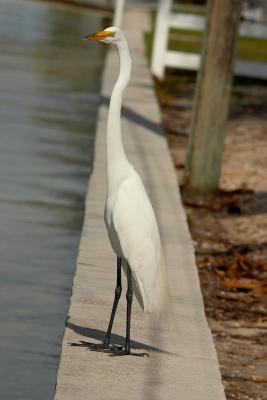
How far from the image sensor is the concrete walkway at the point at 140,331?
6.52 metres

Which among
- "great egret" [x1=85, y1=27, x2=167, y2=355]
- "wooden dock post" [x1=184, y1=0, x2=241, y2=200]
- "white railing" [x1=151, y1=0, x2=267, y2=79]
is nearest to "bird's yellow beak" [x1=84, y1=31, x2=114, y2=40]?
"great egret" [x1=85, y1=27, x2=167, y2=355]

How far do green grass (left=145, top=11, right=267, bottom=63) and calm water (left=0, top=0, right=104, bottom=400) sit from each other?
207cm

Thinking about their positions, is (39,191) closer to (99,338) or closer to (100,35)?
(99,338)

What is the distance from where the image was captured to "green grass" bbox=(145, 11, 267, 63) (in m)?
26.4

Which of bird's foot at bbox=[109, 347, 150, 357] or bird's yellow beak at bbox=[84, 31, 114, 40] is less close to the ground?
bird's yellow beak at bbox=[84, 31, 114, 40]

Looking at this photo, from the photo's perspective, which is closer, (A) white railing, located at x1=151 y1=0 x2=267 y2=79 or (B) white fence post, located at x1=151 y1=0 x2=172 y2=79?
(A) white railing, located at x1=151 y1=0 x2=267 y2=79

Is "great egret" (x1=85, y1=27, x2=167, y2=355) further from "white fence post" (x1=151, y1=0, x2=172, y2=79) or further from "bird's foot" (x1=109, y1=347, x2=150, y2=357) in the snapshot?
"white fence post" (x1=151, y1=0, x2=172, y2=79)

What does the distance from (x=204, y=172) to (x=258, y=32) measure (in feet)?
25.5

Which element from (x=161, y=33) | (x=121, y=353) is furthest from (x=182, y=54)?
(x=121, y=353)

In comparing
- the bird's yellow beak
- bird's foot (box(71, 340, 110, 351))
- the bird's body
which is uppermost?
the bird's yellow beak

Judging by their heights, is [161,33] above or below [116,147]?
below

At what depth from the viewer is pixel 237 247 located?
10875mm

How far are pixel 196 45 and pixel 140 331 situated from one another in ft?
68.2

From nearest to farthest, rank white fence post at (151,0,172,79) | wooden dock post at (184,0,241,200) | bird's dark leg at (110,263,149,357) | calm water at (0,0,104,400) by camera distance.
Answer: bird's dark leg at (110,263,149,357) → calm water at (0,0,104,400) → wooden dock post at (184,0,241,200) → white fence post at (151,0,172,79)
